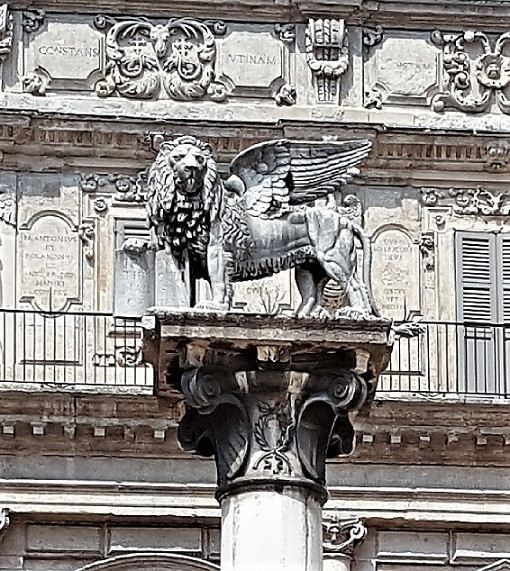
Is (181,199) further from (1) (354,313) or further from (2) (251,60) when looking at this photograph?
(2) (251,60)

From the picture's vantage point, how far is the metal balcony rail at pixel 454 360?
40062 mm

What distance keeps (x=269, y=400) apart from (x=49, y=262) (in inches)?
555

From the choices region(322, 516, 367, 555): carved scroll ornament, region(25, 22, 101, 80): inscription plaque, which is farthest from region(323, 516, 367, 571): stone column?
region(25, 22, 101, 80): inscription plaque

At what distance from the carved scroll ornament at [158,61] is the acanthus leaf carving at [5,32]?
104 cm

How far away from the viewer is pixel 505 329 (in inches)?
1597

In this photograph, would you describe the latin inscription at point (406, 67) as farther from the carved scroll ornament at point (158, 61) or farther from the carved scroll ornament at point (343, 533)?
the carved scroll ornament at point (343, 533)

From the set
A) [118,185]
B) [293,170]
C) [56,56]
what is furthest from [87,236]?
[293,170]

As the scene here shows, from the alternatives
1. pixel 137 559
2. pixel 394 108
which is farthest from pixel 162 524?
pixel 394 108

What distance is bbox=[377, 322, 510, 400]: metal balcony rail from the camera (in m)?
40.1

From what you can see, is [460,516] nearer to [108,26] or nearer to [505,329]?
[505,329]

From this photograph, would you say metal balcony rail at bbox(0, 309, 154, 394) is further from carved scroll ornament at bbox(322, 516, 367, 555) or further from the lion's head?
the lion's head

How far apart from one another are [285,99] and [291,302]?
2.45 meters

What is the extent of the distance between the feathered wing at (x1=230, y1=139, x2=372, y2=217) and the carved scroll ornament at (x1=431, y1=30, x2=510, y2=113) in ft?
37.8

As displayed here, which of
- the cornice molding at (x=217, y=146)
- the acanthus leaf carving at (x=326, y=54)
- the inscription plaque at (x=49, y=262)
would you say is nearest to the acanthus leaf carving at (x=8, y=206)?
the inscription plaque at (x=49, y=262)
